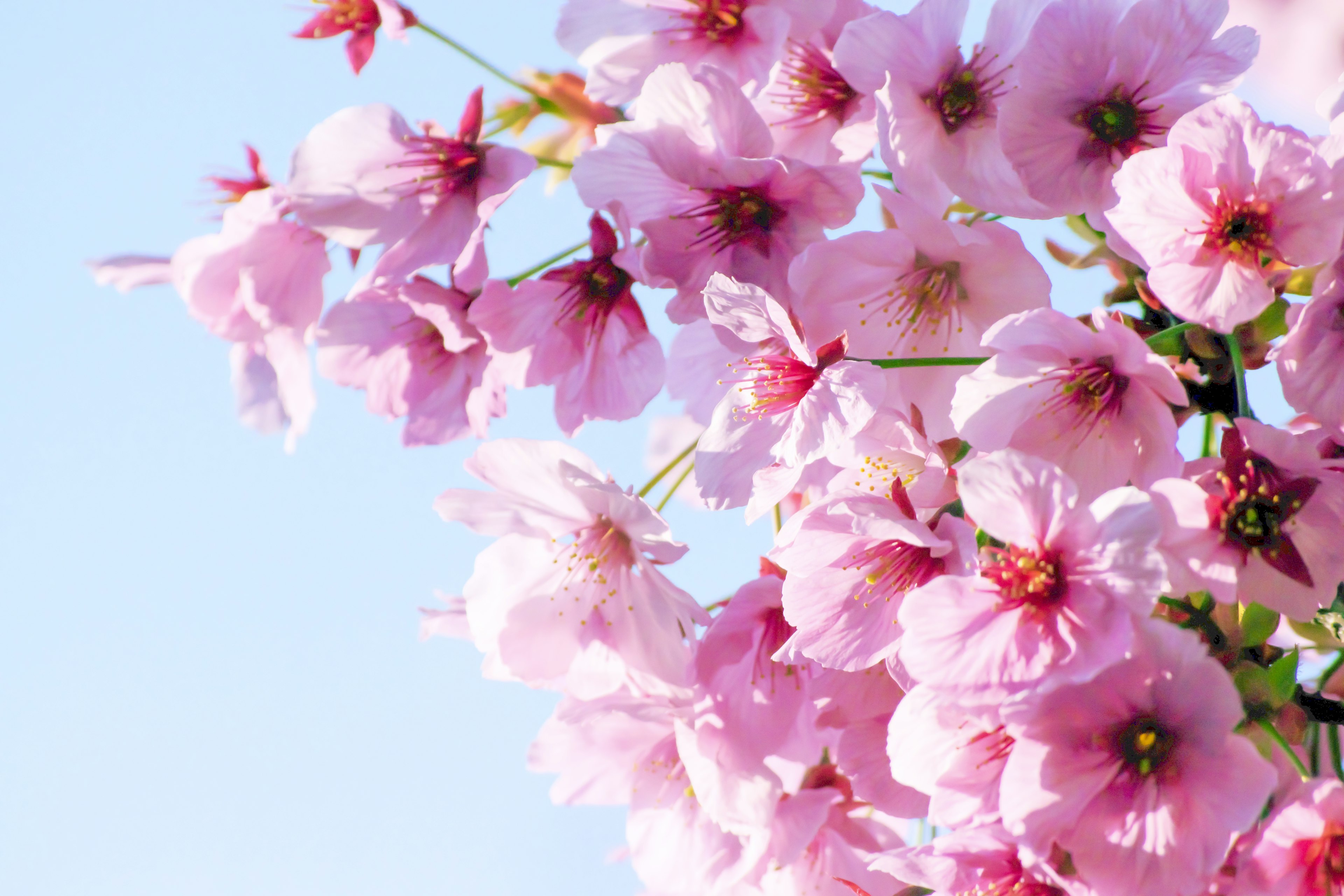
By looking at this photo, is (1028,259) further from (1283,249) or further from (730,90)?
(730,90)

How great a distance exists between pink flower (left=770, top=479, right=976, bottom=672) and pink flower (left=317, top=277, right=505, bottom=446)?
405 millimetres

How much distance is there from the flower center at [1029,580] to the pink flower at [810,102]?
0.45 metres

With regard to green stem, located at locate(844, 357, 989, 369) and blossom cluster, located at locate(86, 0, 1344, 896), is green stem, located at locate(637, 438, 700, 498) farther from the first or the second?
green stem, located at locate(844, 357, 989, 369)

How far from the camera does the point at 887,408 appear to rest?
891 millimetres

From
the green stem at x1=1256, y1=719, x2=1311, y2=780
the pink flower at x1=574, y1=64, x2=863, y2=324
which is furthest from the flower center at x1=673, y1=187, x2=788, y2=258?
the green stem at x1=1256, y1=719, x2=1311, y2=780

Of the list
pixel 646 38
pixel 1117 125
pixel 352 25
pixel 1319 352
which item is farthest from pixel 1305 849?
pixel 352 25

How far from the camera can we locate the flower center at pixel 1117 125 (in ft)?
2.97

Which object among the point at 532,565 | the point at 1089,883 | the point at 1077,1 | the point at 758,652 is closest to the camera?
the point at 1089,883

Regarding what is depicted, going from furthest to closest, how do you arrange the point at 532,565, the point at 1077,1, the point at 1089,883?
1. the point at 532,565
2. the point at 1077,1
3. the point at 1089,883

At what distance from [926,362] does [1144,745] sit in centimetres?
35

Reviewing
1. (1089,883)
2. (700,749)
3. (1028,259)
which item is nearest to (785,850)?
(700,749)

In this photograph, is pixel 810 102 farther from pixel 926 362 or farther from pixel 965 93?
pixel 926 362

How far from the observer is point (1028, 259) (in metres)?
0.91

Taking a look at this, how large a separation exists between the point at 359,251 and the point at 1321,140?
0.90 metres
